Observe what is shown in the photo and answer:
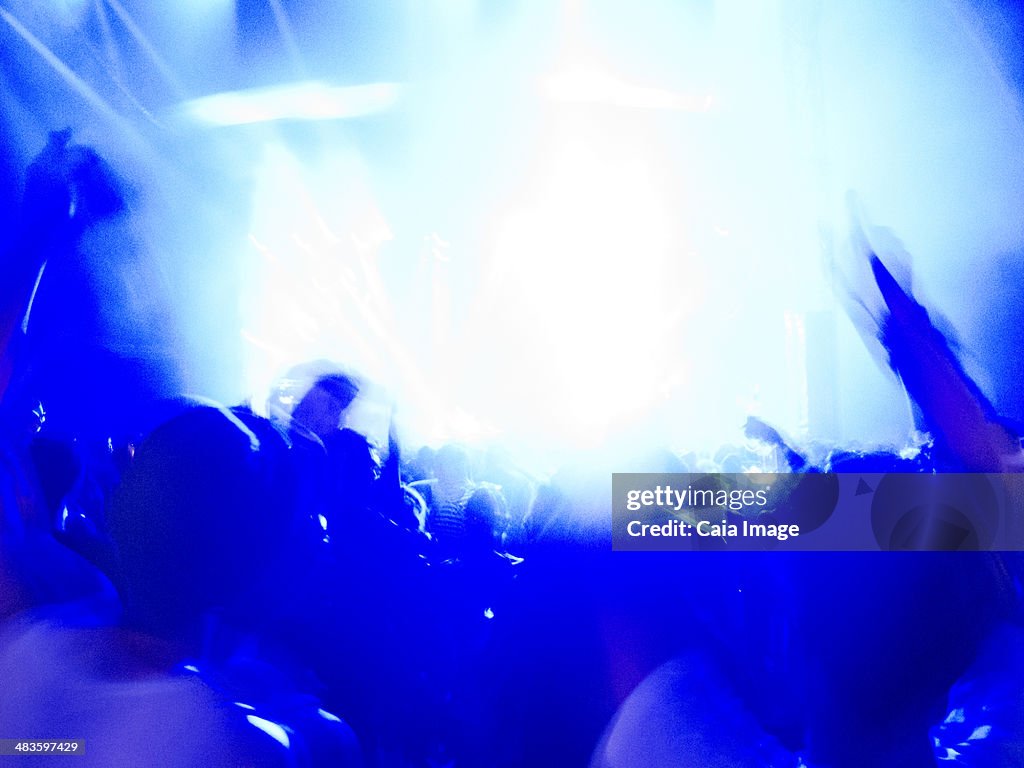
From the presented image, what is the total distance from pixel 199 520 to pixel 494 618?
0.68m

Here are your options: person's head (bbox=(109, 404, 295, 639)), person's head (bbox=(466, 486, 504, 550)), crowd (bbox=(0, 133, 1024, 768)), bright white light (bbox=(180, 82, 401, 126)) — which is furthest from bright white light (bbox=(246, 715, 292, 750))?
bright white light (bbox=(180, 82, 401, 126))

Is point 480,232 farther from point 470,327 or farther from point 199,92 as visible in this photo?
point 199,92

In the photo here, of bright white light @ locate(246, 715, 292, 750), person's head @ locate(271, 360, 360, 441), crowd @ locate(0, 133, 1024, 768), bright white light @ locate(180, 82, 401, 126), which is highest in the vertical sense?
bright white light @ locate(180, 82, 401, 126)

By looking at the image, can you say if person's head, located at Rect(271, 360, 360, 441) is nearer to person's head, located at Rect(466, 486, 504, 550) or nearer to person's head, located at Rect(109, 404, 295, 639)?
person's head, located at Rect(109, 404, 295, 639)

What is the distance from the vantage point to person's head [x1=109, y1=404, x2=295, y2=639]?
1750 millimetres

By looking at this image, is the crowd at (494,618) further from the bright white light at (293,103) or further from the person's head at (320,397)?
the bright white light at (293,103)

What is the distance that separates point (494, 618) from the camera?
1.74m

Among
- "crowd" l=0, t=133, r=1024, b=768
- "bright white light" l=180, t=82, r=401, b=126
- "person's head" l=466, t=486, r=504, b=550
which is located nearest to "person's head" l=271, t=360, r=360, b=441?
"crowd" l=0, t=133, r=1024, b=768

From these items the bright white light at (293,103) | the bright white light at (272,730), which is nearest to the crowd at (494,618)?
the bright white light at (272,730)

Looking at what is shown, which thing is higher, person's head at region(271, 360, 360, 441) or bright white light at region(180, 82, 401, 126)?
bright white light at region(180, 82, 401, 126)

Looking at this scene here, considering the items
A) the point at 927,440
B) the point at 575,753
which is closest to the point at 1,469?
the point at 575,753

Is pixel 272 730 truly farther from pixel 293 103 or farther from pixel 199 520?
pixel 293 103

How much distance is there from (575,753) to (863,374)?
1034 millimetres

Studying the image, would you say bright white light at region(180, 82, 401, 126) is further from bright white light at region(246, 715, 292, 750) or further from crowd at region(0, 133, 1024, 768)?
bright white light at region(246, 715, 292, 750)
